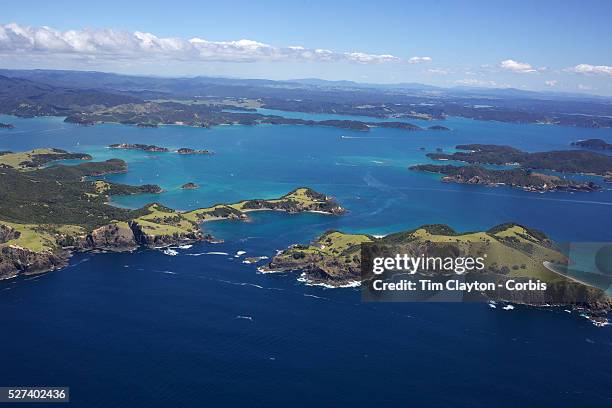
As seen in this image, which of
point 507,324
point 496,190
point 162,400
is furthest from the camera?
point 496,190

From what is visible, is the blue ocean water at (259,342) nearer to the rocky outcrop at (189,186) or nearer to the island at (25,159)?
the rocky outcrop at (189,186)

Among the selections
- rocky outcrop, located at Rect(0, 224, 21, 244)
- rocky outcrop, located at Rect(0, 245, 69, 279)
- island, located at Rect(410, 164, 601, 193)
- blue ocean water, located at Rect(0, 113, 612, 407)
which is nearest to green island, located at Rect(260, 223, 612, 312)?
blue ocean water, located at Rect(0, 113, 612, 407)

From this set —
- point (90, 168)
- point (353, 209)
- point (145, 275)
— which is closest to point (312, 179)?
point (353, 209)

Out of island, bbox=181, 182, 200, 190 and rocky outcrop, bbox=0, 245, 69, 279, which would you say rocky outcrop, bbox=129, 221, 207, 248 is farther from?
island, bbox=181, 182, 200, 190

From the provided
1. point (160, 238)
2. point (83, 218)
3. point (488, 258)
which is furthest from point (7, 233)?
point (488, 258)

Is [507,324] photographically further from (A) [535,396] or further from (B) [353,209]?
(B) [353,209]

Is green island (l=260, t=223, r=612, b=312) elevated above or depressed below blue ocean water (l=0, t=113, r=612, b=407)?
above
